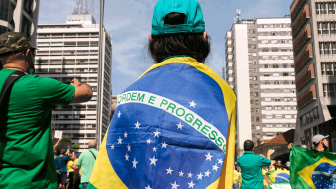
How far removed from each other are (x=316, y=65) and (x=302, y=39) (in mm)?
6515

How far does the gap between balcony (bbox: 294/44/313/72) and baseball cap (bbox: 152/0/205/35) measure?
1964 inches

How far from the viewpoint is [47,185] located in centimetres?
248

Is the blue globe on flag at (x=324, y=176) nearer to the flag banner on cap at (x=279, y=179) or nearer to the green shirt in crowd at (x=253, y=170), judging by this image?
the green shirt in crowd at (x=253, y=170)

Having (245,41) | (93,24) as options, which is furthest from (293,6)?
Answer: (93,24)

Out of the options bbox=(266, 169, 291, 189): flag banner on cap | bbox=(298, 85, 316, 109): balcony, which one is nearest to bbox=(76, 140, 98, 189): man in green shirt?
bbox=(266, 169, 291, 189): flag banner on cap

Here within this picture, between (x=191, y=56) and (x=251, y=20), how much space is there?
122 meters

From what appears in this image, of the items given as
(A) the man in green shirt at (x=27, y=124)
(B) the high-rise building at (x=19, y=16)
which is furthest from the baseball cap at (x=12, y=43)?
(B) the high-rise building at (x=19, y=16)

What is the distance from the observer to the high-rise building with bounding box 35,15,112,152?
127m

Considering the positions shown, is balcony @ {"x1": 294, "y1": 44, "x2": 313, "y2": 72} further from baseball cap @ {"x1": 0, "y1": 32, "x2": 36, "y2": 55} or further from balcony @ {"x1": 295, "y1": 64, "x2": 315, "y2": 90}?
baseball cap @ {"x1": 0, "y1": 32, "x2": 36, "y2": 55}

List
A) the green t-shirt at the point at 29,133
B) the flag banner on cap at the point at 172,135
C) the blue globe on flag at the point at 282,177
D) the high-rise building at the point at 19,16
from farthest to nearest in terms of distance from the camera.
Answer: the high-rise building at the point at 19,16 → the blue globe on flag at the point at 282,177 → the green t-shirt at the point at 29,133 → the flag banner on cap at the point at 172,135

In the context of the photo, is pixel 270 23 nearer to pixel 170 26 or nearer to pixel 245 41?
pixel 245 41

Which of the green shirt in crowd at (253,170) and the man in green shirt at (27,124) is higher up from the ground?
the man in green shirt at (27,124)

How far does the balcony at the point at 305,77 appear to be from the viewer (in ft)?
155

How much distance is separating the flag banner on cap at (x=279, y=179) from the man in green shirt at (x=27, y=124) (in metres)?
8.80
